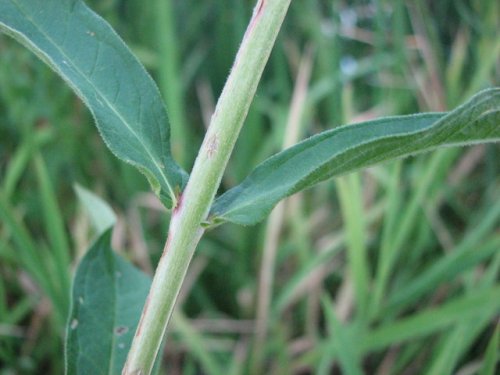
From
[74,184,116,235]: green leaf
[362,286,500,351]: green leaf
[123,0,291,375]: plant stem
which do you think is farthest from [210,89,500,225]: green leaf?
[362,286,500,351]: green leaf

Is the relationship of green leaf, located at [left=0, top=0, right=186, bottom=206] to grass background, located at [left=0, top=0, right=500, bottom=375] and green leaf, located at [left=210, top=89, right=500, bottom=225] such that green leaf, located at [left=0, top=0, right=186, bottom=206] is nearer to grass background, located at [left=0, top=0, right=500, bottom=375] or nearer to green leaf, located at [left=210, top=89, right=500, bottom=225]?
green leaf, located at [left=210, top=89, right=500, bottom=225]

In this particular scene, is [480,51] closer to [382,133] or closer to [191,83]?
[191,83]

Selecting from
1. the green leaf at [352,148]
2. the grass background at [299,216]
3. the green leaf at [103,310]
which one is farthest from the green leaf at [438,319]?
the green leaf at [352,148]

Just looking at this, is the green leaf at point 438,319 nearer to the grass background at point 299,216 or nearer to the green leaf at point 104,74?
the grass background at point 299,216

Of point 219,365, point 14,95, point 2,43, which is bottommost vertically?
point 219,365

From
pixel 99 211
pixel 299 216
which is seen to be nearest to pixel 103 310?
pixel 99 211

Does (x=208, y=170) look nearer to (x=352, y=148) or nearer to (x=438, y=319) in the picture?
(x=352, y=148)

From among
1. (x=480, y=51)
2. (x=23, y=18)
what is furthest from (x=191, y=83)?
(x=23, y=18)
